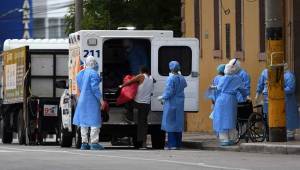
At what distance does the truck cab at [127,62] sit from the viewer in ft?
63.9

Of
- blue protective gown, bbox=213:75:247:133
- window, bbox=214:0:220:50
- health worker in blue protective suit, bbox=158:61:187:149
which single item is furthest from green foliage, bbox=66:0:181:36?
blue protective gown, bbox=213:75:247:133

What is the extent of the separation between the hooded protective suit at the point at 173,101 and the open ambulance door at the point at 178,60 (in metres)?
0.55

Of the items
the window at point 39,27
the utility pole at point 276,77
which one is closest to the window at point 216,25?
the utility pole at point 276,77

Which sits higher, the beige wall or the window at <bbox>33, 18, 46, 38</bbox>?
the window at <bbox>33, 18, 46, 38</bbox>

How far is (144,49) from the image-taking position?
2047 centimetres

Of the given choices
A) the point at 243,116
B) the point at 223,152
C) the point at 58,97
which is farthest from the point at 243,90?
the point at 58,97

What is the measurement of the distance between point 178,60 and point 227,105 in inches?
70.7

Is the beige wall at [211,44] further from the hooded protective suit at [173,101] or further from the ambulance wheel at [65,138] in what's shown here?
the ambulance wheel at [65,138]

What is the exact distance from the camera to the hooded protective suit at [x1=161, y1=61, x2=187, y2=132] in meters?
19.1

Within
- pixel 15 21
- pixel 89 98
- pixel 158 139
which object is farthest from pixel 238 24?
pixel 15 21

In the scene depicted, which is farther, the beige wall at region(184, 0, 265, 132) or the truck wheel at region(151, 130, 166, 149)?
the beige wall at region(184, 0, 265, 132)

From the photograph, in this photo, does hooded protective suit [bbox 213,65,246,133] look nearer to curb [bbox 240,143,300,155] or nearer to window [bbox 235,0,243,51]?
curb [bbox 240,143,300,155]

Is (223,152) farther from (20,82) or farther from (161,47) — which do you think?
(20,82)

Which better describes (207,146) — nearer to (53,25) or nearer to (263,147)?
(263,147)
